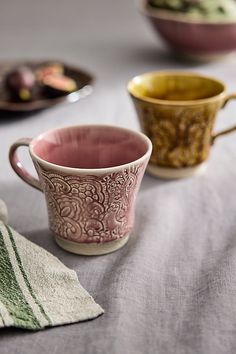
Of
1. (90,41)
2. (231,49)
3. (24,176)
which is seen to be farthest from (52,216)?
(90,41)

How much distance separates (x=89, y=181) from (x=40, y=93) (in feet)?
1.19

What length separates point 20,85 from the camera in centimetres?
76

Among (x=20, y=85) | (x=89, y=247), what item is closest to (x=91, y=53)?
(x=20, y=85)

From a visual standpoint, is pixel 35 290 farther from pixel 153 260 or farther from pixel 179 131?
pixel 179 131

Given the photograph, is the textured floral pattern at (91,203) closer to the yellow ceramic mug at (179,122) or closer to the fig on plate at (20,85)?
the yellow ceramic mug at (179,122)

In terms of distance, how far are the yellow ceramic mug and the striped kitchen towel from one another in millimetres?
190

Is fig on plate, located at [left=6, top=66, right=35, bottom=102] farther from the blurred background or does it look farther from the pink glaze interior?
the pink glaze interior

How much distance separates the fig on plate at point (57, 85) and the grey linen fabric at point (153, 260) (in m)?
0.03

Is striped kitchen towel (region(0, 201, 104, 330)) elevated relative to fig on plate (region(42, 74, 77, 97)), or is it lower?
elevated

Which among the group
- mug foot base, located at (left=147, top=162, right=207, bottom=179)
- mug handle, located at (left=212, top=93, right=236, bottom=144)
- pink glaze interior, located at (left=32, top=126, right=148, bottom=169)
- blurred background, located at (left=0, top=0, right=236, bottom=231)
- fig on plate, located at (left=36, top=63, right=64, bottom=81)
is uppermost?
pink glaze interior, located at (left=32, top=126, right=148, bottom=169)

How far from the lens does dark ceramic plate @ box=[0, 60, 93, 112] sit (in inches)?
29.2

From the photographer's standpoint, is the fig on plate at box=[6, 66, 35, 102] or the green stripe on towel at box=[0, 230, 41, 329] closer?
the green stripe on towel at box=[0, 230, 41, 329]

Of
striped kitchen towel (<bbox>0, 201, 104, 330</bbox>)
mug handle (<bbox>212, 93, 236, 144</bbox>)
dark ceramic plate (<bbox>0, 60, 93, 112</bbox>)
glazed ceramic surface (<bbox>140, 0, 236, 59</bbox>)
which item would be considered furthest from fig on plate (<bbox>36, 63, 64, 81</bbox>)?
striped kitchen towel (<bbox>0, 201, 104, 330</bbox>)

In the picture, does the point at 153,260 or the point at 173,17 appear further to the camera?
the point at 173,17
